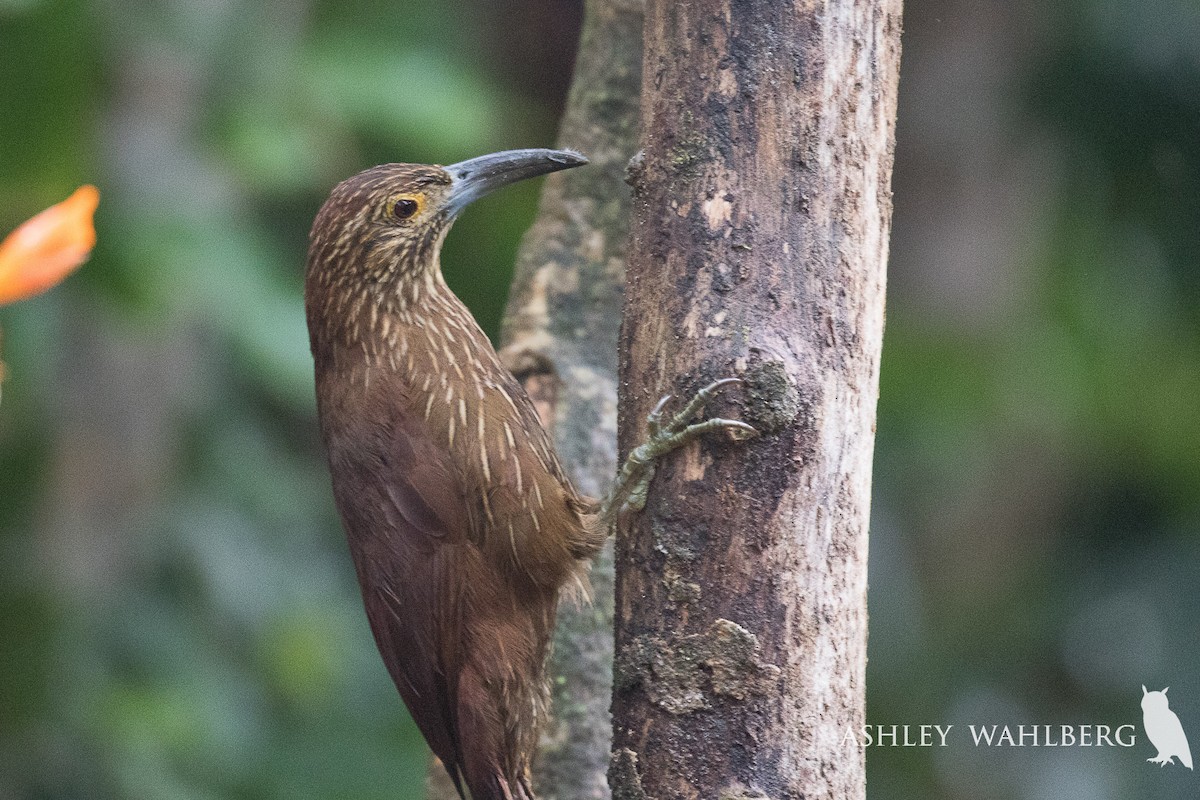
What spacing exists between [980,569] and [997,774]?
729mm

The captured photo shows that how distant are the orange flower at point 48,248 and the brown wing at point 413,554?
1687 mm

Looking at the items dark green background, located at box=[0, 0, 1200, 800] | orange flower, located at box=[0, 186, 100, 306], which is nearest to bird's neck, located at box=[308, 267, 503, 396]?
dark green background, located at box=[0, 0, 1200, 800]

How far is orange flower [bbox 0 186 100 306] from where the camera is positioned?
1039mm

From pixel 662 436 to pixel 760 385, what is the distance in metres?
0.19

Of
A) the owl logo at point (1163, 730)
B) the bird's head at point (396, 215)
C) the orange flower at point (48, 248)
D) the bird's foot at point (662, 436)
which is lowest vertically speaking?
the orange flower at point (48, 248)

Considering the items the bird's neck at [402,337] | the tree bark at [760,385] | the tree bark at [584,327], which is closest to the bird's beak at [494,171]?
the bird's neck at [402,337]

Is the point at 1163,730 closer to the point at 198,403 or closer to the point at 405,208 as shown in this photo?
the point at 405,208

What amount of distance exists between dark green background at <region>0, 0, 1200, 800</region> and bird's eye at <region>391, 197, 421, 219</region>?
4.94 ft

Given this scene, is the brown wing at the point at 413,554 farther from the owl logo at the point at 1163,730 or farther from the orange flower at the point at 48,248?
the owl logo at the point at 1163,730

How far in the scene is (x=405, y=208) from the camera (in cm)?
304

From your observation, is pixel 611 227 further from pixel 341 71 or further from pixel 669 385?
pixel 341 71

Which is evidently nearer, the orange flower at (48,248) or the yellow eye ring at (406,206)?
the orange flower at (48,248)

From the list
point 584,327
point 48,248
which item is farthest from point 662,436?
point 584,327

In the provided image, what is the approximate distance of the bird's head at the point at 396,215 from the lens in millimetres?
3012
